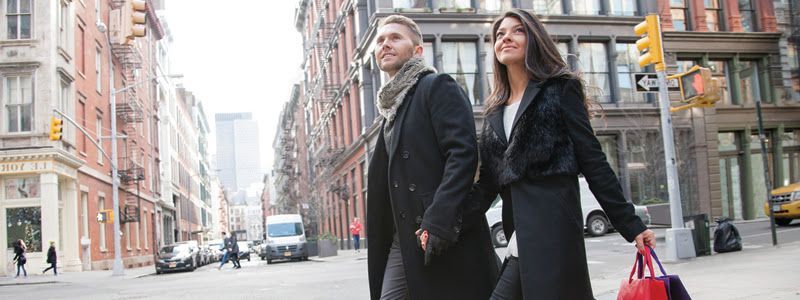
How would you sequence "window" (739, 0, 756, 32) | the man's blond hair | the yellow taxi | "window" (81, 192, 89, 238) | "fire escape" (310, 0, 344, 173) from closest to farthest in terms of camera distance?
the man's blond hair
the yellow taxi
"window" (81, 192, 89, 238)
"window" (739, 0, 756, 32)
"fire escape" (310, 0, 344, 173)

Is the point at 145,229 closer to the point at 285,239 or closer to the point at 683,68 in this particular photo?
the point at 285,239

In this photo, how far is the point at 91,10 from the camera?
3656 cm

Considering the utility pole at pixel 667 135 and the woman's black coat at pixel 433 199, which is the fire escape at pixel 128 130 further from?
the woman's black coat at pixel 433 199

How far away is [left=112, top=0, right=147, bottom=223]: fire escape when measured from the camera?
40594mm

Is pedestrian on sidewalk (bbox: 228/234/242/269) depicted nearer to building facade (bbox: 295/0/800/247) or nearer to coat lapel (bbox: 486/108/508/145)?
building facade (bbox: 295/0/800/247)

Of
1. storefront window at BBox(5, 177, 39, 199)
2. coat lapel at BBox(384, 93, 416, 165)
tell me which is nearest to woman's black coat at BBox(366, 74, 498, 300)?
coat lapel at BBox(384, 93, 416, 165)

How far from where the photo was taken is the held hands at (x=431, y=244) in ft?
11.2

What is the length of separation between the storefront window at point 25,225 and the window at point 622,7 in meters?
25.8

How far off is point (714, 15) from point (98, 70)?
98.8ft

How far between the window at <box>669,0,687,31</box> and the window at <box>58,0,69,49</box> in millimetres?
26448

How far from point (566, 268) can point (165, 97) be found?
6561 centimetres

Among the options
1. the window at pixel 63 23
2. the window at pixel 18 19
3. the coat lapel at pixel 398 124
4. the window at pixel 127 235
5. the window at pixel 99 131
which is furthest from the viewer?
the window at pixel 127 235

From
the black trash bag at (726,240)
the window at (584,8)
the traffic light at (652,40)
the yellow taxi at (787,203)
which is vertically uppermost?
the window at (584,8)

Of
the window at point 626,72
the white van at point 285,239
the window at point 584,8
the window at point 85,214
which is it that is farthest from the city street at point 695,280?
the window at point 85,214
